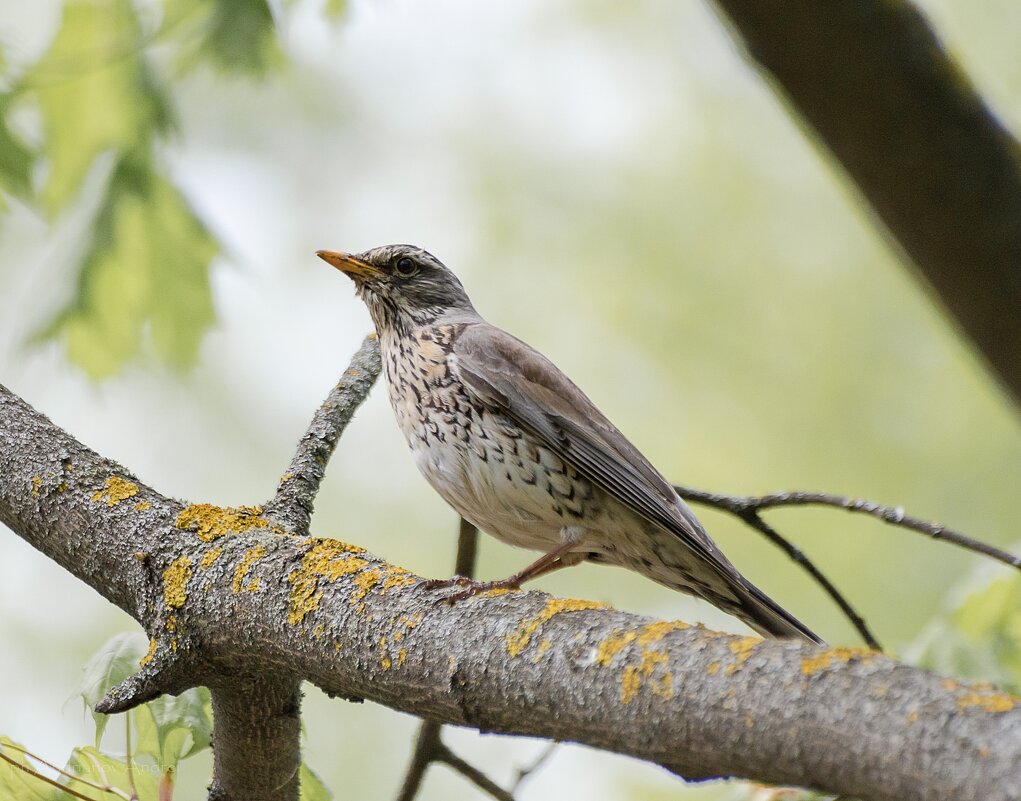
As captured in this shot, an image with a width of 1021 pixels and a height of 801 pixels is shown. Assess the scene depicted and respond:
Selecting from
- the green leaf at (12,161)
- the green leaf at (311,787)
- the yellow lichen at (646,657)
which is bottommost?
the green leaf at (311,787)

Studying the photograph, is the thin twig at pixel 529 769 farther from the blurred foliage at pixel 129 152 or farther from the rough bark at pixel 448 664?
the blurred foliage at pixel 129 152

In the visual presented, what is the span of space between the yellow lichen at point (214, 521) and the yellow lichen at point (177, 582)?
86 millimetres

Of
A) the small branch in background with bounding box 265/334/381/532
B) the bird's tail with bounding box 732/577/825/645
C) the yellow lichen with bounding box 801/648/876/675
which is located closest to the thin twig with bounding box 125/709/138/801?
the small branch in background with bounding box 265/334/381/532

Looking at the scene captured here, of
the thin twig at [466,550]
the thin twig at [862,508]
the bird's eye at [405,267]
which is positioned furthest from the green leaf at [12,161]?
the thin twig at [862,508]

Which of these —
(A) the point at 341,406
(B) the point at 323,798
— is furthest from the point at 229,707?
(A) the point at 341,406

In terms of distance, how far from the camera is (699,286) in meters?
9.87

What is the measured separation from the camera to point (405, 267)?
4.95 m

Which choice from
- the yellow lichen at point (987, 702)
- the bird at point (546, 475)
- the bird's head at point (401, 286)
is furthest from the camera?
the bird's head at point (401, 286)

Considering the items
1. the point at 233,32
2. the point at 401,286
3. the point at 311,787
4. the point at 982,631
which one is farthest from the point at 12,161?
the point at 982,631

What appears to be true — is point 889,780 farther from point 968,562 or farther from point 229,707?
point 968,562

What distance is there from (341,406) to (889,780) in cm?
234

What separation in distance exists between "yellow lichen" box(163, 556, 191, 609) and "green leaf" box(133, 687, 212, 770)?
341 mm

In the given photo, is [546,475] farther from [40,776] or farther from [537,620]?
[40,776]

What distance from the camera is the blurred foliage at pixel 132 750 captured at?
8.72 feet
